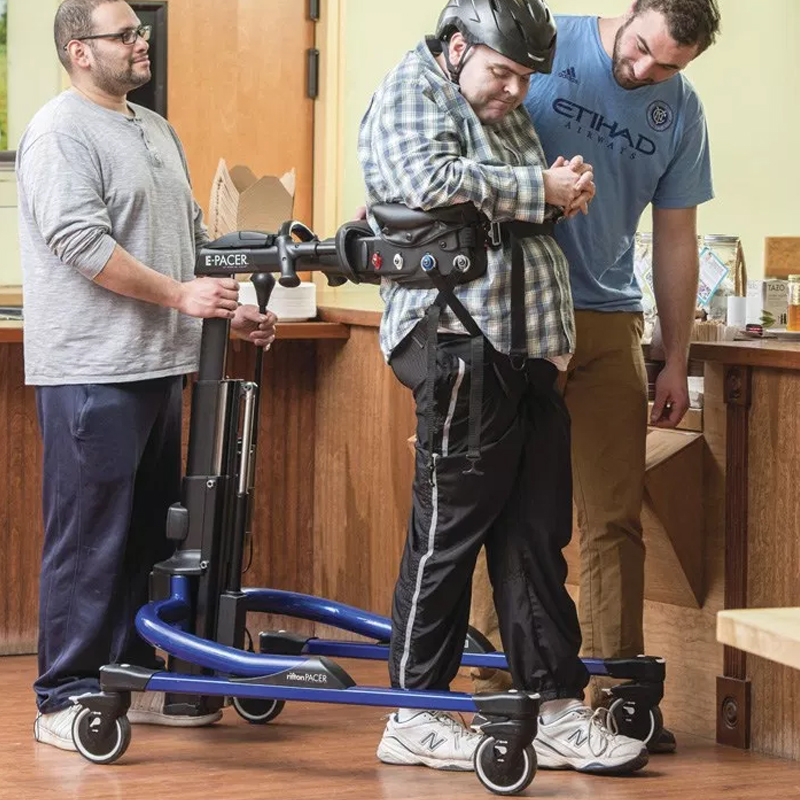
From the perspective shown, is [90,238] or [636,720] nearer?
[90,238]

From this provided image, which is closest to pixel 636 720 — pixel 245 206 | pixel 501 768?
pixel 501 768

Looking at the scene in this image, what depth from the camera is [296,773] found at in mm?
2939

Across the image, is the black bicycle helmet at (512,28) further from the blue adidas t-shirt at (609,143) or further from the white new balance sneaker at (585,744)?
the white new balance sneaker at (585,744)

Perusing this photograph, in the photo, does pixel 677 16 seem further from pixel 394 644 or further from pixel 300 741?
pixel 300 741

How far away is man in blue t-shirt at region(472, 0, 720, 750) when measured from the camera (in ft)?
9.58

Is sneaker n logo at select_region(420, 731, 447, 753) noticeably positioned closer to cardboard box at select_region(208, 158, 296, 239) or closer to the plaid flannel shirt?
the plaid flannel shirt

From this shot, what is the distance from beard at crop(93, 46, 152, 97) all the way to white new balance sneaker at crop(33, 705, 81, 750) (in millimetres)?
1113

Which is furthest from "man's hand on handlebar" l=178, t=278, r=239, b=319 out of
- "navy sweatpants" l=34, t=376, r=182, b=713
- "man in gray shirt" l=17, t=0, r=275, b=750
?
"navy sweatpants" l=34, t=376, r=182, b=713

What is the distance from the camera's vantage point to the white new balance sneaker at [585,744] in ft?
9.48

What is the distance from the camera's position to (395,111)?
2.67 m

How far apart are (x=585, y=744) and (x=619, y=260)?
0.86 m

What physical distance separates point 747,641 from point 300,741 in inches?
73.7

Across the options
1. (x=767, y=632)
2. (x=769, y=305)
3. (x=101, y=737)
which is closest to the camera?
(x=767, y=632)

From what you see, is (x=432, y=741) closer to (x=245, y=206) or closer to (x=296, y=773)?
(x=296, y=773)
